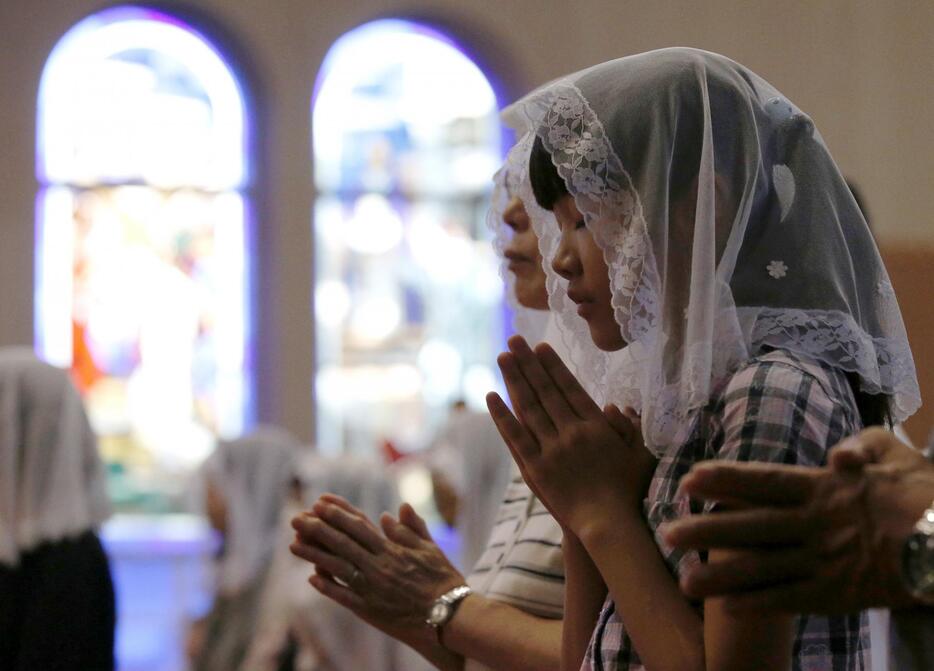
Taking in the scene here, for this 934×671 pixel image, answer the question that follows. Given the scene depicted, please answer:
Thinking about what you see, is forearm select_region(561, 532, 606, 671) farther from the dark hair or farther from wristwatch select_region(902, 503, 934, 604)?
wristwatch select_region(902, 503, 934, 604)

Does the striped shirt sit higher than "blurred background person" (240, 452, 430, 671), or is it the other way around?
the striped shirt

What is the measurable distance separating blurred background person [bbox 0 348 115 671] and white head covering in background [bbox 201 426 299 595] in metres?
3.27

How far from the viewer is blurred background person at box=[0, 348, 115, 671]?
3.27m

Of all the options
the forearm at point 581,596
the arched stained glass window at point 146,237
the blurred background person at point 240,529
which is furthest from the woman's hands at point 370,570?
the arched stained glass window at point 146,237

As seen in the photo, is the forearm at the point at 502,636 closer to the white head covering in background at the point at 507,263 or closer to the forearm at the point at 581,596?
the forearm at the point at 581,596

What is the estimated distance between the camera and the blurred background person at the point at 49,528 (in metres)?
3.27

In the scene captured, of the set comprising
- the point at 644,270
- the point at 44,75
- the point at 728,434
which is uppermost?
the point at 44,75

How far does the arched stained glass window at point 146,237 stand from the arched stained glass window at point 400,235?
0.69 metres

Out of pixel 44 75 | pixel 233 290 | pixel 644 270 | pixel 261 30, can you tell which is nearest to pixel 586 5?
pixel 261 30

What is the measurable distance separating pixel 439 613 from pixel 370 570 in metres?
0.14

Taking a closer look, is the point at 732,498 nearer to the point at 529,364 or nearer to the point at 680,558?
the point at 680,558

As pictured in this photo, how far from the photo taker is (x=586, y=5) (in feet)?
32.5

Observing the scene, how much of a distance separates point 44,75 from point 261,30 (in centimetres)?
161

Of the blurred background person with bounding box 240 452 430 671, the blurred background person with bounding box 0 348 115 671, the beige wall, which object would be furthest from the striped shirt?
the beige wall
